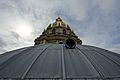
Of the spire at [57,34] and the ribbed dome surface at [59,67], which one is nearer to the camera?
the ribbed dome surface at [59,67]

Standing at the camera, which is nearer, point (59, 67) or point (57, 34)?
point (59, 67)

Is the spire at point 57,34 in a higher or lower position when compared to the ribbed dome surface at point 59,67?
higher

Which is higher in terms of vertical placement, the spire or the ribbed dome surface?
the spire

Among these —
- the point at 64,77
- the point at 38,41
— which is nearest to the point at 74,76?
the point at 64,77

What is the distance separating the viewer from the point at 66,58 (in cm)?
952

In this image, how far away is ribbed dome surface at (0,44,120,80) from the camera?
7.69 m

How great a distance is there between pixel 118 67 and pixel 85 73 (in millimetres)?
2819

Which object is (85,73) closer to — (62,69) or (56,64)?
(62,69)

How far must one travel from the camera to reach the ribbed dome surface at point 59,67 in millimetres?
7691

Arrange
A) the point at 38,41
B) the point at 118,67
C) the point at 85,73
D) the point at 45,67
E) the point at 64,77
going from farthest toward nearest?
the point at 38,41 → the point at 118,67 → the point at 45,67 → the point at 85,73 → the point at 64,77

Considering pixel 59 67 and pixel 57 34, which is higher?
pixel 57 34

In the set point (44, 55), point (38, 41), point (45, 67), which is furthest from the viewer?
point (38, 41)

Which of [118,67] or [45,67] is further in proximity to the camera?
[118,67]

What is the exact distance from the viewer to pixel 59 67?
834 cm
